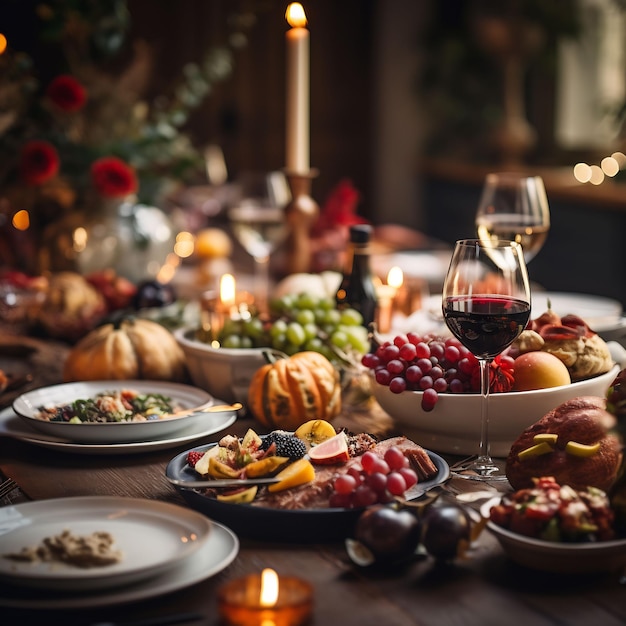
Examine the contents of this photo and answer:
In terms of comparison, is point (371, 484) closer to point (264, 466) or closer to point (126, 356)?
point (264, 466)

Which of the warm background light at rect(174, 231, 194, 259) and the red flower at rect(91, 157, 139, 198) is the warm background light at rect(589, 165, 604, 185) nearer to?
the warm background light at rect(174, 231, 194, 259)

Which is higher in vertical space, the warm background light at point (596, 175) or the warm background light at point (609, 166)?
the warm background light at point (609, 166)

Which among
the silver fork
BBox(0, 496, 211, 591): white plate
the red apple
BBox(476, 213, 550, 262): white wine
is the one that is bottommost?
the silver fork

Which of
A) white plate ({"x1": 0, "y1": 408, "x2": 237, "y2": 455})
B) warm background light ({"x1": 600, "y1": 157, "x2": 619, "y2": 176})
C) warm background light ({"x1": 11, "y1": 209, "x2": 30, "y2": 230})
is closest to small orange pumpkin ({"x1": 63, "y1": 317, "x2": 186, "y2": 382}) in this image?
white plate ({"x1": 0, "y1": 408, "x2": 237, "y2": 455})

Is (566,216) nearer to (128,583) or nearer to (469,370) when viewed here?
(469,370)

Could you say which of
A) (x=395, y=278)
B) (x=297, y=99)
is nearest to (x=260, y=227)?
(x=297, y=99)

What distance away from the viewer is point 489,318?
1001 millimetres

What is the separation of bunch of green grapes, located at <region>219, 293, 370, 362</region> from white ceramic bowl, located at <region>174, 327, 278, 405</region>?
1.2 inches

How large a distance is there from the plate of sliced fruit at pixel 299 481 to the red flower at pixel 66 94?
4.21 feet

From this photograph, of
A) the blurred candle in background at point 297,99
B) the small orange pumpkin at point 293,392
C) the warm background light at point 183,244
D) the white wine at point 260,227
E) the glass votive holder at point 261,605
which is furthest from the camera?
the warm background light at point 183,244

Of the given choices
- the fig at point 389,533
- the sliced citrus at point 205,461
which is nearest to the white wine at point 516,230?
the sliced citrus at point 205,461

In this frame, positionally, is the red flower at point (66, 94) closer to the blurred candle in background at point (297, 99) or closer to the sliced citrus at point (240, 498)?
the blurred candle in background at point (297, 99)

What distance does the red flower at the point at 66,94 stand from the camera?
2039mm

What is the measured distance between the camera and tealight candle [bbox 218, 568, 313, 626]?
69 cm
